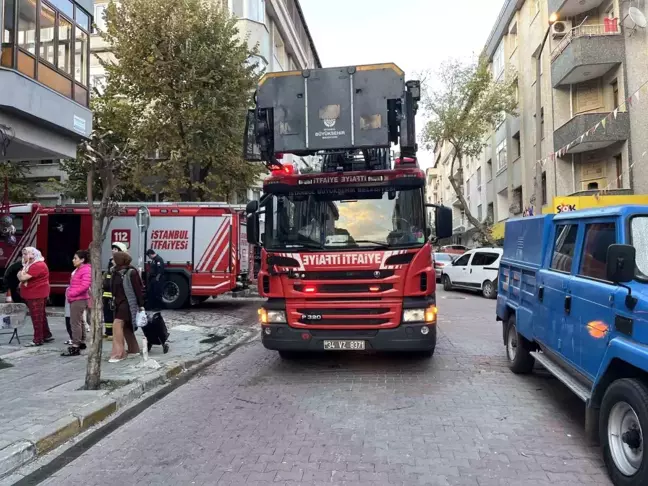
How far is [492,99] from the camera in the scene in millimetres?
29047

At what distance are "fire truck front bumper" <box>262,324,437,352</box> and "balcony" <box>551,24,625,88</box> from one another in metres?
17.6

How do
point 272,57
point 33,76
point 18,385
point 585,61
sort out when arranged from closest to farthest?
point 18,385
point 33,76
point 585,61
point 272,57

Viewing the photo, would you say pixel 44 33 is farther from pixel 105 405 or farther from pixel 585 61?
pixel 585 61

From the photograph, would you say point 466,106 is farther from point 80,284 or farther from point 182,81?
point 80,284

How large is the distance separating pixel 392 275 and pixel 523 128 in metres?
25.8

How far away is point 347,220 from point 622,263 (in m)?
3.90

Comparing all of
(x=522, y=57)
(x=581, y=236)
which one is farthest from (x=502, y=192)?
(x=581, y=236)

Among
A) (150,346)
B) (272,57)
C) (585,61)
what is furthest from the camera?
(272,57)

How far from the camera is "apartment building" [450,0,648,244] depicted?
63.7ft

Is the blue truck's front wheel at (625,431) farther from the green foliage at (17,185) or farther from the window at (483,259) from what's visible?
the green foliage at (17,185)

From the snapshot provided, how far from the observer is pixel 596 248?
4.62 metres

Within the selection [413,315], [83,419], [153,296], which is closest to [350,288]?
[413,315]

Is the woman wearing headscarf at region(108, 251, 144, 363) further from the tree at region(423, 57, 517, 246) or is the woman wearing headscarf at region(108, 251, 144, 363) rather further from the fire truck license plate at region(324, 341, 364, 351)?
the tree at region(423, 57, 517, 246)

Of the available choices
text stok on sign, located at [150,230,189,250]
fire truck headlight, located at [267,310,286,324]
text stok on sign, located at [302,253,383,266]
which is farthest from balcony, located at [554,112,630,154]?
fire truck headlight, located at [267,310,286,324]
